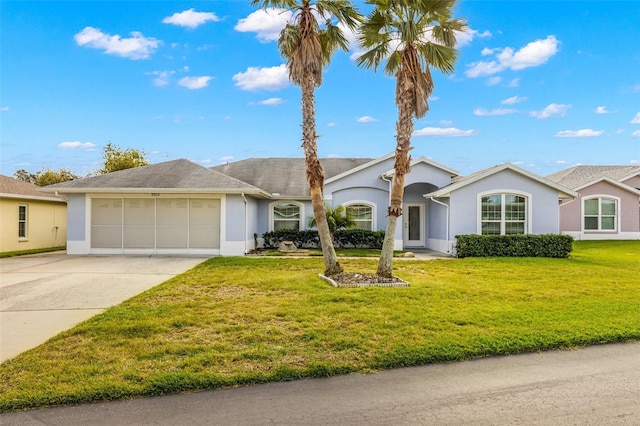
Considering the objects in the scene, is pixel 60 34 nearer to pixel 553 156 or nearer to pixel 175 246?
pixel 175 246

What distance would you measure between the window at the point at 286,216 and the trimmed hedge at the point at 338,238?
931mm

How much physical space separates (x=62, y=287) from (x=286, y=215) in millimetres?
12234

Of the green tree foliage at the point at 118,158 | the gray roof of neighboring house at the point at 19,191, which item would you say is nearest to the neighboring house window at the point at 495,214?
the gray roof of neighboring house at the point at 19,191

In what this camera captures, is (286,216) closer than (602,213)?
Yes

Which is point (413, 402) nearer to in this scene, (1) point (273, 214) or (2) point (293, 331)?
(2) point (293, 331)

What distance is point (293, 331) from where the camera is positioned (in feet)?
22.1

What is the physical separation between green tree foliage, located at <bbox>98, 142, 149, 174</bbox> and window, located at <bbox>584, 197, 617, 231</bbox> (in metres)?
36.4

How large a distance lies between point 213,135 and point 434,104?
52.4 ft

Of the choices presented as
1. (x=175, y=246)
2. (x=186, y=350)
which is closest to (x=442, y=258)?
(x=175, y=246)

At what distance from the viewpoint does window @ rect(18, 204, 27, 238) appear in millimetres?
19936

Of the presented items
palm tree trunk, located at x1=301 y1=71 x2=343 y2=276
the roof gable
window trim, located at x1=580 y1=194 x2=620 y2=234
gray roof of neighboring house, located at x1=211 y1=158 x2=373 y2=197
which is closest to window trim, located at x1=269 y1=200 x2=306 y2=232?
gray roof of neighboring house, located at x1=211 y1=158 x2=373 y2=197

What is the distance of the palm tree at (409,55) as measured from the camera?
36.3 ft

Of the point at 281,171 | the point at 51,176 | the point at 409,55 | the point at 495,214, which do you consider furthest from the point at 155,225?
the point at 51,176

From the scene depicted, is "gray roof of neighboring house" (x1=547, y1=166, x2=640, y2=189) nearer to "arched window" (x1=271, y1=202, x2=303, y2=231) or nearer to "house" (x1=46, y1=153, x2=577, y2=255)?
"house" (x1=46, y1=153, x2=577, y2=255)
